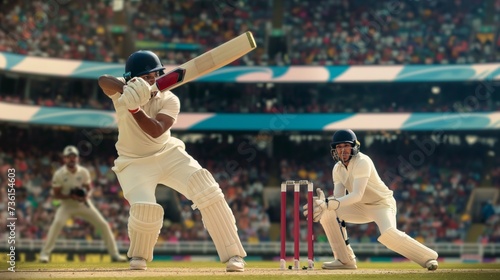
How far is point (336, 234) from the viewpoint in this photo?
11398 millimetres

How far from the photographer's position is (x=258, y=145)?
3506 centimetres

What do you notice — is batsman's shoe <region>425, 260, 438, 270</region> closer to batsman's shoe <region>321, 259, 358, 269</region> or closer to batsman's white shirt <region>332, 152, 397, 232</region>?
batsman's white shirt <region>332, 152, 397, 232</region>

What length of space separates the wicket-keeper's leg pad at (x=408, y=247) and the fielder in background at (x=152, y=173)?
191 centimetres

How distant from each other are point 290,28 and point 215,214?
26389 mm

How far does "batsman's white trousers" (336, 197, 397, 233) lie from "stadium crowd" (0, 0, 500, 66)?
896 inches

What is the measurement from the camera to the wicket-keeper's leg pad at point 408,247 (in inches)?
430

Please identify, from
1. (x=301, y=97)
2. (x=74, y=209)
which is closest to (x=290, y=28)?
(x=301, y=97)

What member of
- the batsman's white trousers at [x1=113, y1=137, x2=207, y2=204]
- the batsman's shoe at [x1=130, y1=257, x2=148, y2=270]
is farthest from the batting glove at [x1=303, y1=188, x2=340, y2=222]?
the batsman's shoe at [x1=130, y1=257, x2=148, y2=270]

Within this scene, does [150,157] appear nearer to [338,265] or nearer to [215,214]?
[215,214]

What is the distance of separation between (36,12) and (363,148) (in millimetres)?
13157

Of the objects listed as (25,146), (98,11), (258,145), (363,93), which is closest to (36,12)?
(98,11)

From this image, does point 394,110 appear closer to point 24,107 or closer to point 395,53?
point 395,53

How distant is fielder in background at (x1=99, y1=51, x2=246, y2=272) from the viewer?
393 inches

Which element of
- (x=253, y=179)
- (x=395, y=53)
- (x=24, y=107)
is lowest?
(x=253, y=179)
